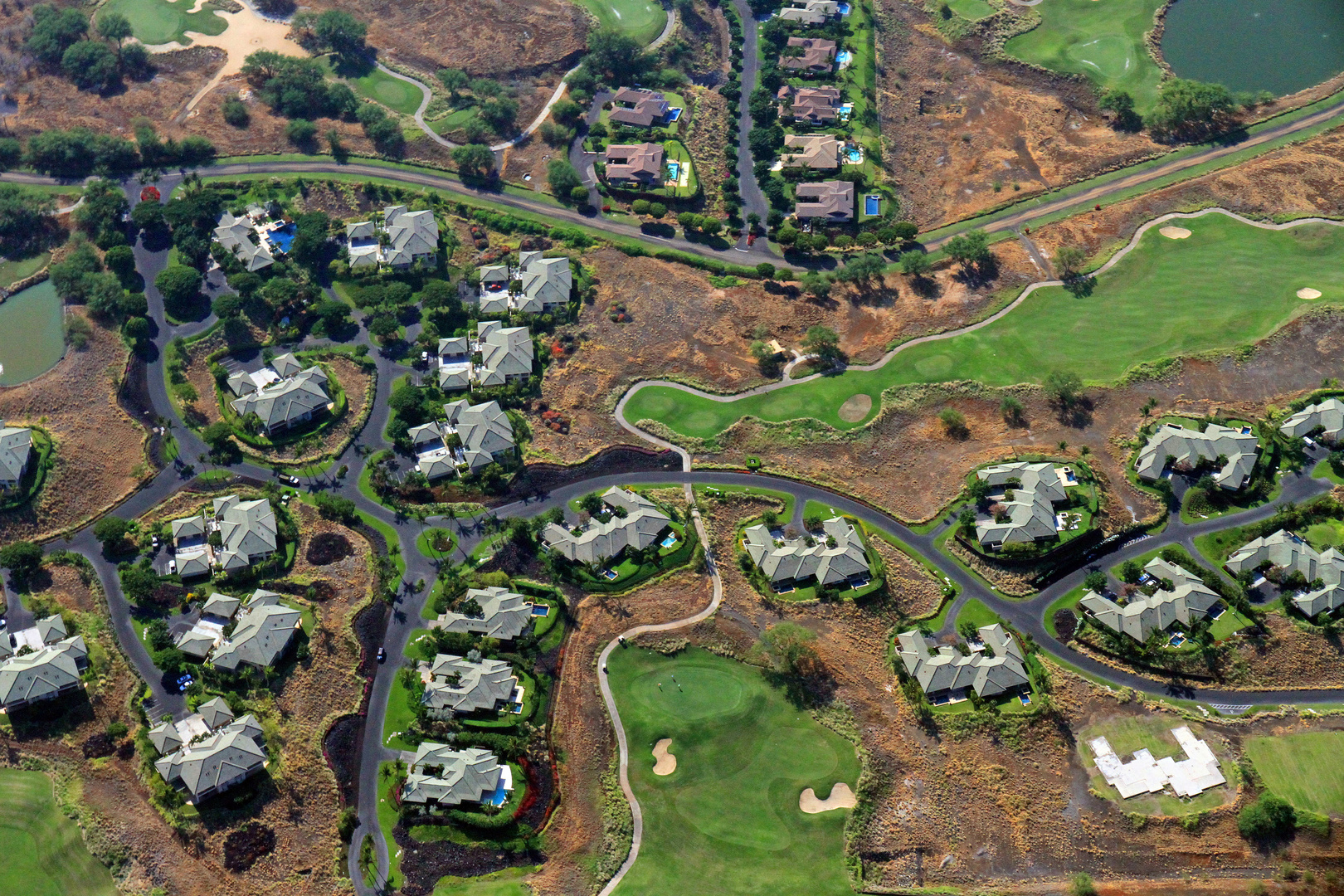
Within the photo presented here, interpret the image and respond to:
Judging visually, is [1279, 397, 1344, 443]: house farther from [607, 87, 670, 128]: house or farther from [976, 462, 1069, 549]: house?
[607, 87, 670, 128]: house

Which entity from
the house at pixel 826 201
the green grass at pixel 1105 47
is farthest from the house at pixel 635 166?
the green grass at pixel 1105 47

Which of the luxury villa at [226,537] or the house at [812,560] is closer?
the house at [812,560]

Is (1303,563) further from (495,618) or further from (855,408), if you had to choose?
(495,618)

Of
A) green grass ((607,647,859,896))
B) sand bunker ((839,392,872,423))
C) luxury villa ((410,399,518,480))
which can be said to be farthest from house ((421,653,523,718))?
sand bunker ((839,392,872,423))

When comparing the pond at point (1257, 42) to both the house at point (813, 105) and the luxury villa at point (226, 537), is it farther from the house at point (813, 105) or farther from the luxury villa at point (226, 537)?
the luxury villa at point (226, 537)

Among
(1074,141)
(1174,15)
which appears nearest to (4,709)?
(1074,141)

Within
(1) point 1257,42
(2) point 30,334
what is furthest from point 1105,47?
(2) point 30,334
